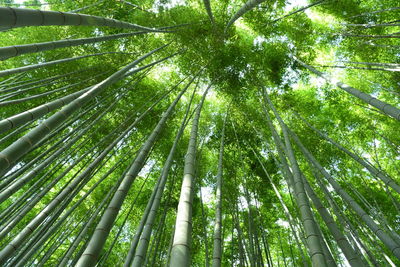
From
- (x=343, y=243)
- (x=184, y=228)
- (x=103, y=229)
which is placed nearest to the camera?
(x=184, y=228)

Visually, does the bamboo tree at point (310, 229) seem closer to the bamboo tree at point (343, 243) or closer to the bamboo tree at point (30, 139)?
the bamboo tree at point (343, 243)

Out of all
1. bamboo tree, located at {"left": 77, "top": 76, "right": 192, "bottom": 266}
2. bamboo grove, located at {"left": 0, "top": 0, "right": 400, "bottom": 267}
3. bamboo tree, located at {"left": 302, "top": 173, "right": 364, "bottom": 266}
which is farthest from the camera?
bamboo grove, located at {"left": 0, "top": 0, "right": 400, "bottom": 267}

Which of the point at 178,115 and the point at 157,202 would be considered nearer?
the point at 157,202

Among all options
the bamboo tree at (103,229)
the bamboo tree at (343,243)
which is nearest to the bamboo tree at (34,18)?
the bamboo tree at (103,229)

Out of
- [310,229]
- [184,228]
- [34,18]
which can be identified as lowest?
[184,228]

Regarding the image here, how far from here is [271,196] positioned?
21.6 feet

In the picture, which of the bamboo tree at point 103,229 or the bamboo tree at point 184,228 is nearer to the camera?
the bamboo tree at point 184,228

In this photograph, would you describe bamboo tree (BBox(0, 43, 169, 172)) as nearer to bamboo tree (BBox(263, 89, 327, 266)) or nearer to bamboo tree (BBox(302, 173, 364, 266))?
bamboo tree (BBox(263, 89, 327, 266))

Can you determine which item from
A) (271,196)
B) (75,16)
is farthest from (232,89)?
(75,16)

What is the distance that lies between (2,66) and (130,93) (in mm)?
2522

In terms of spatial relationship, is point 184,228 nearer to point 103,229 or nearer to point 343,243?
point 103,229

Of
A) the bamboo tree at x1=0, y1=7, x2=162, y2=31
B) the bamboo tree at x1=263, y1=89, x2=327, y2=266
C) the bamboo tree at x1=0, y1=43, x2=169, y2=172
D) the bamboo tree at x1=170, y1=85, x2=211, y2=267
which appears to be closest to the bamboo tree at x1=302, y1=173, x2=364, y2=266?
the bamboo tree at x1=263, y1=89, x2=327, y2=266

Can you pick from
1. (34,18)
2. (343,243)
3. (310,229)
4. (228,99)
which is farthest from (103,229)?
(228,99)

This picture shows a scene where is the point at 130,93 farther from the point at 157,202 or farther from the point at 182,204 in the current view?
the point at 182,204
